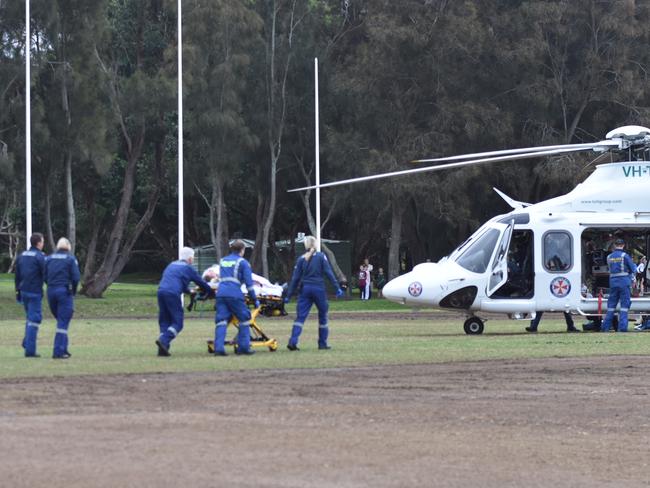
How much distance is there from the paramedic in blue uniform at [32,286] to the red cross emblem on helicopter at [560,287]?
11820mm

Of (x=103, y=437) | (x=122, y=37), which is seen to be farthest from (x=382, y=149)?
(x=103, y=437)

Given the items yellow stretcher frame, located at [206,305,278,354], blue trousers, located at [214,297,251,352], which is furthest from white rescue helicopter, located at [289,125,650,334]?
blue trousers, located at [214,297,251,352]

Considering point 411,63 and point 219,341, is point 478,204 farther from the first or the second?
point 219,341

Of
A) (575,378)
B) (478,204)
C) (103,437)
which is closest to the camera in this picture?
(103,437)

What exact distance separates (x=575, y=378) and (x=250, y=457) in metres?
7.99

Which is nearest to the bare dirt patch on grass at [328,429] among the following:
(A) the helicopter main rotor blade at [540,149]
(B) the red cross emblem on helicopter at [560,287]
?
(A) the helicopter main rotor blade at [540,149]

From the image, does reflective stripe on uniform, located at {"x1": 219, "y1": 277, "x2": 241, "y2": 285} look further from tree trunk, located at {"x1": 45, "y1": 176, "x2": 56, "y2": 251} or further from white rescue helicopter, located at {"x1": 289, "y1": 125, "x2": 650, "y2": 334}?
tree trunk, located at {"x1": 45, "y1": 176, "x2": 56, "y2": 251}

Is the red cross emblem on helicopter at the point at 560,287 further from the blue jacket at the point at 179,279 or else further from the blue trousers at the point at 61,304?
the blue trousers at the point at 61,304

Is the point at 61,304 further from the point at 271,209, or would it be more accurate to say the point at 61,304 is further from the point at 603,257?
the point at 271,209

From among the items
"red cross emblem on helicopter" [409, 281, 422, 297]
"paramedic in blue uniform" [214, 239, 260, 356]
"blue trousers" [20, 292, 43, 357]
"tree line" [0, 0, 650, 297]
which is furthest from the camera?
"tree line" [0, 0, 650, 297]

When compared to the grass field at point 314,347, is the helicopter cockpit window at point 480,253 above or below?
above

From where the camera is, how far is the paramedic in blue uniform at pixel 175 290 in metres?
20.0

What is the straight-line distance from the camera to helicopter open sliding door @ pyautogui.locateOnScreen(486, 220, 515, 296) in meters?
28.3

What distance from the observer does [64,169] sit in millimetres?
51875
